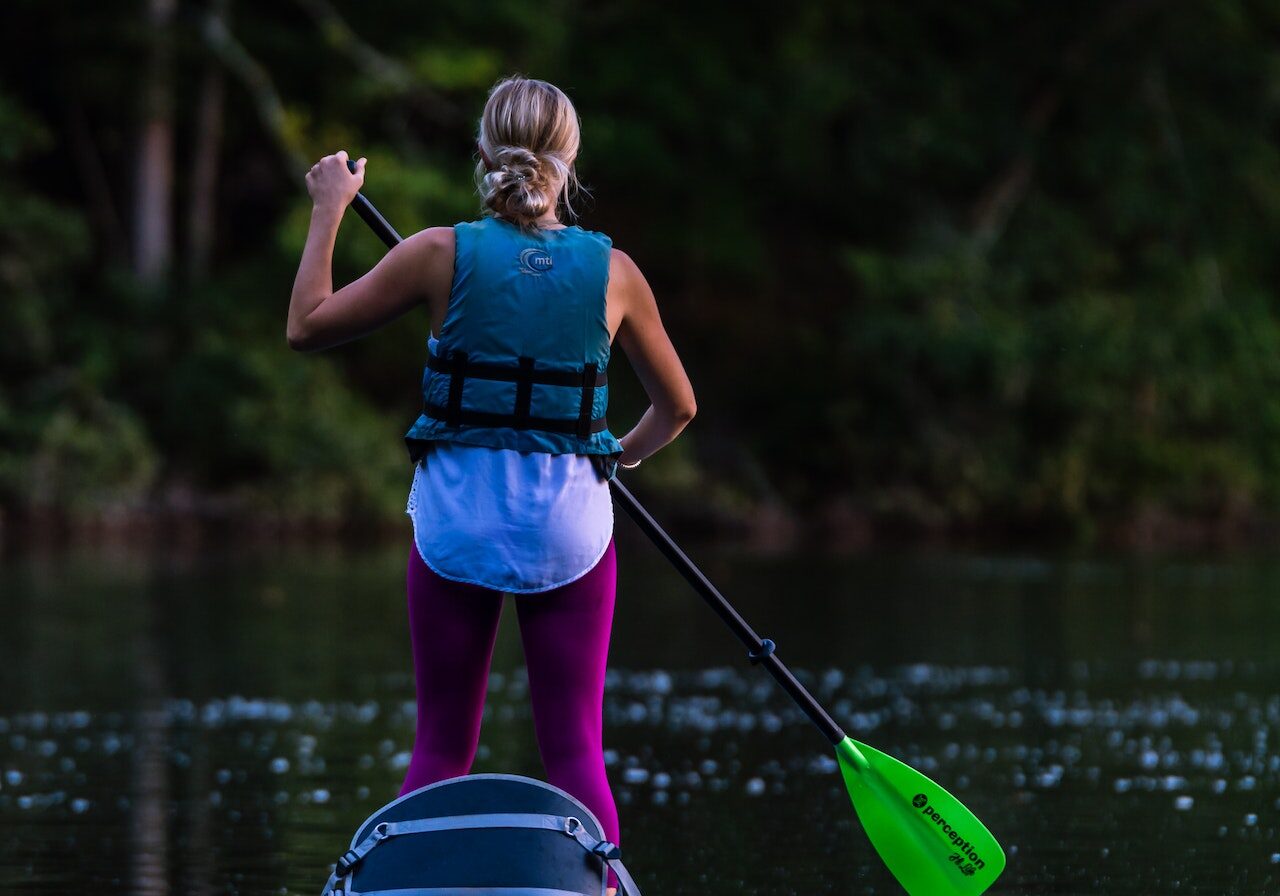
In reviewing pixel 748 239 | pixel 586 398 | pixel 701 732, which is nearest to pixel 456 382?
pixel 586 398

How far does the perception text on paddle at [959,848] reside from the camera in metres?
5.02

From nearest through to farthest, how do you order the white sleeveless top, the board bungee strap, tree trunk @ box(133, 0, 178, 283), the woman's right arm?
the board bungee strap, the white sleeveless top, the woman's right arm, tree trunk @ box(133, 0, 178, 283)

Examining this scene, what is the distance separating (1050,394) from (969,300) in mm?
1702

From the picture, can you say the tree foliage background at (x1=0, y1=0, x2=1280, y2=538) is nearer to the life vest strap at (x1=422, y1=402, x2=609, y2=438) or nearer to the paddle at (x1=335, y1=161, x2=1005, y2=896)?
the paddle at (x1=335, y1=161, x2=1005, y2=896)

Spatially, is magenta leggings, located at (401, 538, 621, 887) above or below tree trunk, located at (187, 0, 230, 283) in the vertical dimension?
below

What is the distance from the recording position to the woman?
4309 mm

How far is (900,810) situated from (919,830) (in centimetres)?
7

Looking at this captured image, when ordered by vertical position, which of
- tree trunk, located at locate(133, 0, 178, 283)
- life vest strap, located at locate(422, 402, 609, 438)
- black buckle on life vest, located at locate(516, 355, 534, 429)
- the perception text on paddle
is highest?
tree trunk, located at locate(133, 0, 178, 283)

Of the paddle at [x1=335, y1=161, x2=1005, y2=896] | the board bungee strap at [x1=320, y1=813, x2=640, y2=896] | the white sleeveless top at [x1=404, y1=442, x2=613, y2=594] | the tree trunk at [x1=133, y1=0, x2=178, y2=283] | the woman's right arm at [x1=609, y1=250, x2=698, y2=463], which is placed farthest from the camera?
the tree trunk at [x1=133, y1=0, x2=178, y2=283]

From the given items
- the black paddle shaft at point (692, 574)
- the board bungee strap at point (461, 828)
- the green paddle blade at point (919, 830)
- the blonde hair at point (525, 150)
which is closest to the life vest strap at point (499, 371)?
the blonde hair at point (525, 150)

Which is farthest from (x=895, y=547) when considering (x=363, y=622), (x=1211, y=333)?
(x=363, y=622)

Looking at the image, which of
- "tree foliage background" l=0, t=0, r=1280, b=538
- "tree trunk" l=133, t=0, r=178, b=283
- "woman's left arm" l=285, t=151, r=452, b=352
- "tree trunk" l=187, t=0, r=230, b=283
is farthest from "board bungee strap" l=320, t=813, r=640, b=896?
"tree trunk" l=187, t=0, r=230, b=283

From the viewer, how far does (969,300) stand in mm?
32125

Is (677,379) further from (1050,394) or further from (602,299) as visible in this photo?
(1050,394)
